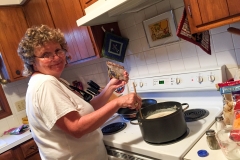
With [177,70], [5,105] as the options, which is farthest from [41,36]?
[5,105]

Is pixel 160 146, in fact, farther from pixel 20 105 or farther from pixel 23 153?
pixel 20 105

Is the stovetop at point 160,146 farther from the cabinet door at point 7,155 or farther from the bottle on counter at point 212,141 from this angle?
the cabinet door at point 7,155

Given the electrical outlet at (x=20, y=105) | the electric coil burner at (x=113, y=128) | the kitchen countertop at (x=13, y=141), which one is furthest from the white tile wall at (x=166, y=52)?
the electrical outlet at (x=20, y=105)

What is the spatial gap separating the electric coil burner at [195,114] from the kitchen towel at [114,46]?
736mm

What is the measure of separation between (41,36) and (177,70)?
0.93 metres

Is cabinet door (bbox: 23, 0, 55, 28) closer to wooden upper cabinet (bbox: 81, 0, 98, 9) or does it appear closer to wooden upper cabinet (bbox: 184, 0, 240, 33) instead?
wooden upper cabinet (bbox: 81, 0, 98, 9)

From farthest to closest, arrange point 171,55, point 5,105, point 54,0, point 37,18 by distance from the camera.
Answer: point 5,105, point 37,18, point 54,0, point 171,55

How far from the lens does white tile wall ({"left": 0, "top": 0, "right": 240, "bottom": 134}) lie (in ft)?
4.16

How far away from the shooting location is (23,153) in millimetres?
1988

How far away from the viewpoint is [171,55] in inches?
60.7

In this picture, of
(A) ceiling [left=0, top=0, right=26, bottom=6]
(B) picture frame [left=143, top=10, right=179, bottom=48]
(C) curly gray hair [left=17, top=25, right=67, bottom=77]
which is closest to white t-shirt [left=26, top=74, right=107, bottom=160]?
(C) curly gray hair [left=17, top=25, right=67, bottom=77]

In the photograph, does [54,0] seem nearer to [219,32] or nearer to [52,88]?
[52,88]

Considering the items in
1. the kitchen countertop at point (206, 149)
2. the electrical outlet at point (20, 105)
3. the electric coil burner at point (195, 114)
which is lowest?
the kitchen countertop at point (206, 149)

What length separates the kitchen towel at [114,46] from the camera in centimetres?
170
